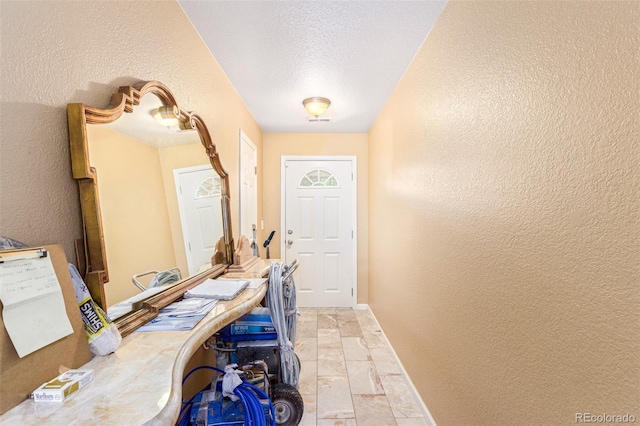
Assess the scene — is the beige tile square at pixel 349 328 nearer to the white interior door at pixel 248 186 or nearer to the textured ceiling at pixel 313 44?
the white interior door at pixel 248 186

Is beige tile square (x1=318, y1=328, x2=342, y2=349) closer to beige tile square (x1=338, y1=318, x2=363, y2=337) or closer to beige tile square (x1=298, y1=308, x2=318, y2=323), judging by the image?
beige tile square (x1=338, y1=318, x2=363, y2=337)

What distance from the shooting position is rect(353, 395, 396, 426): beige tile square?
1855mm

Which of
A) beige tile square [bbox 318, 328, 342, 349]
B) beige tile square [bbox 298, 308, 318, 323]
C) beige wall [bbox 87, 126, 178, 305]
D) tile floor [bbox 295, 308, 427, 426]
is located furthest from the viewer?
beige tile square [bbox 298, 308, 318, 323]

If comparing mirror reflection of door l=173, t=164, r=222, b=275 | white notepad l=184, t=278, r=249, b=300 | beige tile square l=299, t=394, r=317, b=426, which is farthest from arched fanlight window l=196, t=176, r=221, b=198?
beige tile square l=299, t=394, r=317, b=426

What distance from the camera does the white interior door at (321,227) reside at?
3.98 metres

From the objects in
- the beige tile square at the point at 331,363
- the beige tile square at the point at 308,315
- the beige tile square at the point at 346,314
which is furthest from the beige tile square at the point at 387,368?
the beige tile square at the point at 308,315

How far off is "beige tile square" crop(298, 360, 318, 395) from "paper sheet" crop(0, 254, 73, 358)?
6.02 feet

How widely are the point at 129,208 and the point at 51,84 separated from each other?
1.46ft

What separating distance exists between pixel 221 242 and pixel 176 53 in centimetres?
115

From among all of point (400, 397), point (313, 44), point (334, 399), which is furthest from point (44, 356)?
point (400, 397)

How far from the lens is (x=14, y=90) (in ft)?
2.37

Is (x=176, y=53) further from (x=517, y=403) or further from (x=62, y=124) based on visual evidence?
(x=517, y=403)

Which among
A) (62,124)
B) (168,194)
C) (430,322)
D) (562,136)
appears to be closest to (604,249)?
(562,136)

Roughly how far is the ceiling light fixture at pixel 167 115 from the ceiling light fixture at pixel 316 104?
154cm
